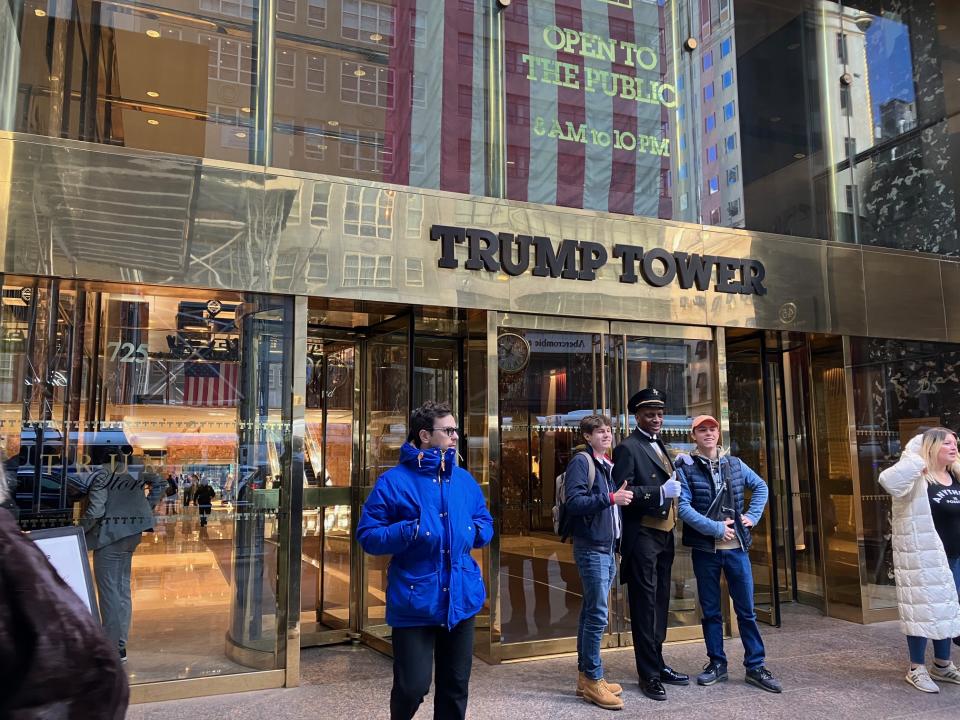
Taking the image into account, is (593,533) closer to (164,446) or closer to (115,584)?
(164,446)

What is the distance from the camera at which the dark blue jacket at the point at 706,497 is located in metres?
5.28

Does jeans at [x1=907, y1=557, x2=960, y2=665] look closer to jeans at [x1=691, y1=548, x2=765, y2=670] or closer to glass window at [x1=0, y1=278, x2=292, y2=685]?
jeans at [x1=691, y1=548, x2=765, y2=670]

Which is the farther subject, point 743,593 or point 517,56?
point 517,56

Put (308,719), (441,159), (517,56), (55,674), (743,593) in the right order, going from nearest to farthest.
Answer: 1. (55,674)
2. (308,719)
3. (743,593)
4. (441,159)
5. (517,56)

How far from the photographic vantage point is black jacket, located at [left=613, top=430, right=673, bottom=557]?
5.16 m

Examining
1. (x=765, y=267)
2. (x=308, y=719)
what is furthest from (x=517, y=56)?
(x=308, y=719)

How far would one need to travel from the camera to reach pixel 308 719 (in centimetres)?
463

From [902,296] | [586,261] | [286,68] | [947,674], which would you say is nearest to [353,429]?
[586,261]

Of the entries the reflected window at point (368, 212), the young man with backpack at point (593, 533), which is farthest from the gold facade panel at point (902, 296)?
the reflected window at point (368, 212)

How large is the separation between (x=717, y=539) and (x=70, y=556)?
4.04 meters

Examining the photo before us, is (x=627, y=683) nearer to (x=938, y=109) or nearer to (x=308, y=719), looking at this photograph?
(x=308, y=719)

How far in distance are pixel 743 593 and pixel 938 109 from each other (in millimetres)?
6383

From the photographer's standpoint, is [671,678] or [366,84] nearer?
[671,678]

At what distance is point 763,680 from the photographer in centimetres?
518
